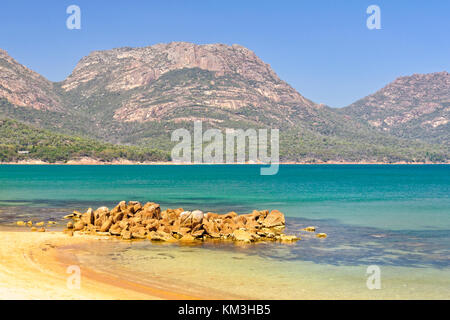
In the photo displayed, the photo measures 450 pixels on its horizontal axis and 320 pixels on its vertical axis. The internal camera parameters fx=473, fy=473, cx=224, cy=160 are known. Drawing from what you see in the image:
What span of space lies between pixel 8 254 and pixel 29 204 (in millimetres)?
31172

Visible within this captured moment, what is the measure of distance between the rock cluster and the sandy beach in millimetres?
6503

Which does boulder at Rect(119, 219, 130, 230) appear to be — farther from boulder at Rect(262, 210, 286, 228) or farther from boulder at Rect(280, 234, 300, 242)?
boulder at Rect(280, 234, 300, 242)

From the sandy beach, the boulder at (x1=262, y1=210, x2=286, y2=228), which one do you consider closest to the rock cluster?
Answer: the boulder at (x1=262, y1=210, x2=286, y2=228)

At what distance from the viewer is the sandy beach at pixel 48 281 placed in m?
16.7

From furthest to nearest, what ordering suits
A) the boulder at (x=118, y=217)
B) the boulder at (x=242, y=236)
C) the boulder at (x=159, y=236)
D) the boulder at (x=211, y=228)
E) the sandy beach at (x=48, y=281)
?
the boulder at (x=118, y=217) → the boulder at (x=211, y=228) → the boulder at (x=159, y=236) → the boulder at (x=242, y=236) → the sandy beach at (x=48, y=281)

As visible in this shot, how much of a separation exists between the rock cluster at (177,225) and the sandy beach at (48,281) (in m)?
6.50

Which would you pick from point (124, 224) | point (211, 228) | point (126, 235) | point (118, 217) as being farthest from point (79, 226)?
point (211, 228)

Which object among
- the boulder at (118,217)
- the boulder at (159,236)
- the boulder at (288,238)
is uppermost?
the boulder at (118,217)

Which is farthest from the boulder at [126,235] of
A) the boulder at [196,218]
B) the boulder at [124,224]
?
the boulder at [196,218]

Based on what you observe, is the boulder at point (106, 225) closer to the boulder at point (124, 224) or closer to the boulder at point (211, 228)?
the boulder at point (124, 224)

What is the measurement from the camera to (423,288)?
63.9 ft

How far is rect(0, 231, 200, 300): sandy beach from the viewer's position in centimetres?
1672
